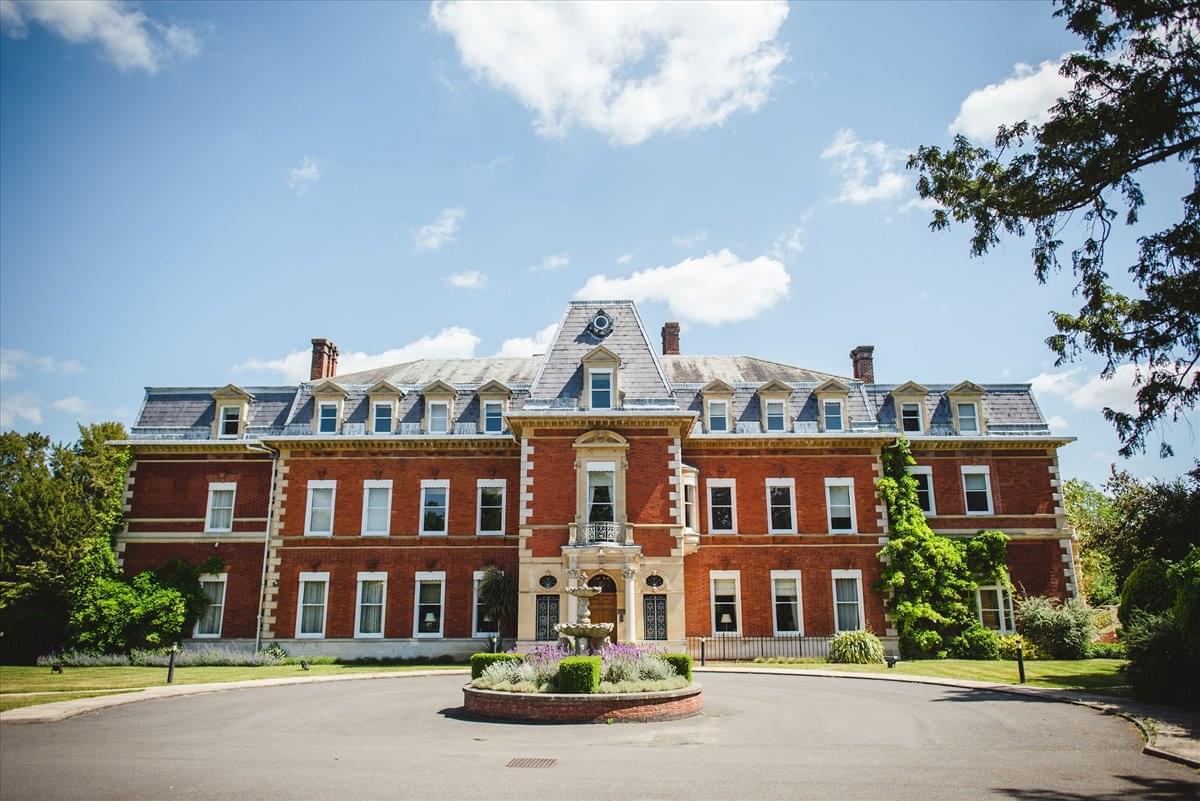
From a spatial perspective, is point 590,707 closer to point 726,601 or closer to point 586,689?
point 586,689

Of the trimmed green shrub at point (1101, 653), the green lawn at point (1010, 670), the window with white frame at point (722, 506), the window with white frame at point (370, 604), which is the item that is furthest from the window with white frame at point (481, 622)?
the trimmed green shrub at point (1101, 653)

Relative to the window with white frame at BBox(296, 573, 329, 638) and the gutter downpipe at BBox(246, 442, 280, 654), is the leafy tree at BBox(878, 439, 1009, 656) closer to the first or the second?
the window with white frame at BBox(296, 573, 329, 638)

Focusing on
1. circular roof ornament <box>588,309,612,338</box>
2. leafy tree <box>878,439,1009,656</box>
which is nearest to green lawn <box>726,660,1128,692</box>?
leafy tree <box>878,439,1009,656</box>

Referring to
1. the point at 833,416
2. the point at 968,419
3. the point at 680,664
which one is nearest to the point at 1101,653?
the point at 968,419

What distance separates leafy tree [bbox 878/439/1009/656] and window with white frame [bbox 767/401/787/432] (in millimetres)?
4626

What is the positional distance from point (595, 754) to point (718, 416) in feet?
75.4

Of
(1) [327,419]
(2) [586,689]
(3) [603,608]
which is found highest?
(1) [327,419]

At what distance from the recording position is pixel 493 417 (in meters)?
34.0

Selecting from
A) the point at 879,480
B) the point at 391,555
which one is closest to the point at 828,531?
the point at 879,480

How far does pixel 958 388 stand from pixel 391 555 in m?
25.4

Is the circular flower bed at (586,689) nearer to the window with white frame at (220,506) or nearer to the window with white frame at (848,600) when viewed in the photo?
the window with white frame at (848,600)

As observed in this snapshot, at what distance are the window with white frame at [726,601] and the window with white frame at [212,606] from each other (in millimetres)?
19856

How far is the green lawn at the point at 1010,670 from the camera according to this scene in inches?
864

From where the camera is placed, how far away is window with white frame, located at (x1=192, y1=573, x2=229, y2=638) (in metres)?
32.2
